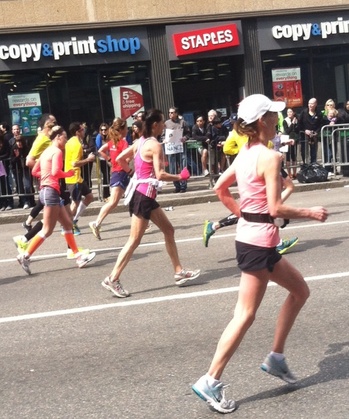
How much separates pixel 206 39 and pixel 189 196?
6689mm

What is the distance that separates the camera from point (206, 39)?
22656 millimetres

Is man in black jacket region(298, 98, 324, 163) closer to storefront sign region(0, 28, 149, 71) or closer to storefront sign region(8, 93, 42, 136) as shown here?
storefront sign region(0, 28, 149, 71)

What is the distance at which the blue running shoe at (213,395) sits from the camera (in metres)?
5.08

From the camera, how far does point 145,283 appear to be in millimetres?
9180

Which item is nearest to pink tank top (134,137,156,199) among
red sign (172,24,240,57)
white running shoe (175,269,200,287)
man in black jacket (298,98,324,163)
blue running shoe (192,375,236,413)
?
white running shoe (175,269,200,287)

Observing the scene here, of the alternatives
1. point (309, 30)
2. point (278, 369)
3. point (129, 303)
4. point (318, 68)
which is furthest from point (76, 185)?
point (318, 68)

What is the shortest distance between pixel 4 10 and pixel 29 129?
3.01 meters

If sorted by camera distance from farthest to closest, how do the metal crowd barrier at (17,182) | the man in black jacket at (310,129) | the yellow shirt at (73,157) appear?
the man in black jacket at (310,129)
the metal crowd barrier at (17,182)
the yellow shirt at (73,157)

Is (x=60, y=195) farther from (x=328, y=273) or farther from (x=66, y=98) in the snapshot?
(x=66, y=98)

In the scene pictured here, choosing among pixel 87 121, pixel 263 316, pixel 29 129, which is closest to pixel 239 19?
pixel 87 121

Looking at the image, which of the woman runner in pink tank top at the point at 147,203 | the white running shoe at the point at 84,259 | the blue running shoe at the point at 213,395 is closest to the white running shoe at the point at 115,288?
the woman runner in pink tank top at the point at 147,203

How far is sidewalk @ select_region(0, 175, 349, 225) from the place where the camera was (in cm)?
1659

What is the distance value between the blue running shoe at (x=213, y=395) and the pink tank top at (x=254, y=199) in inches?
34.5

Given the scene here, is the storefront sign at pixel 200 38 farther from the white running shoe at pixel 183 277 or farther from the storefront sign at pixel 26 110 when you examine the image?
the white running shoe at pixel 183 277
